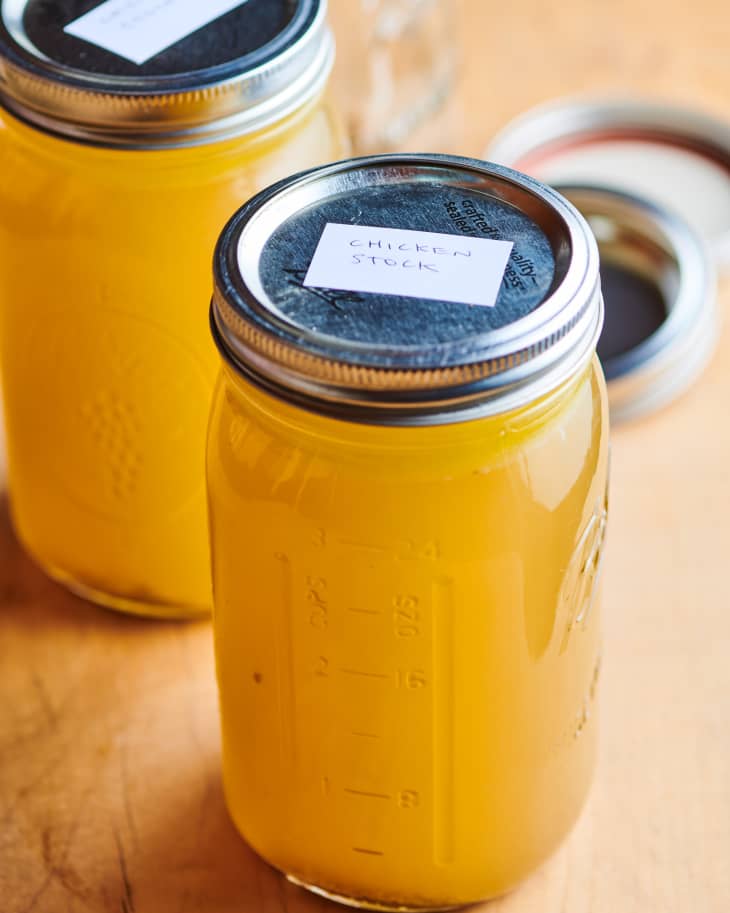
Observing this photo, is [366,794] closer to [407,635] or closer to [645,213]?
[407,635]

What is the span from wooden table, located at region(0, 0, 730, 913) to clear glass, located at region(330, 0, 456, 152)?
0.38m

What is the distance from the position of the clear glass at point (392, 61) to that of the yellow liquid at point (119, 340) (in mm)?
466

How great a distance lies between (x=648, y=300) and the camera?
3.47 ft

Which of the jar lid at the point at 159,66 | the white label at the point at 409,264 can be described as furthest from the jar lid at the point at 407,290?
the jar lid at the point at 159,66

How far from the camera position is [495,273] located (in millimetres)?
Result: 591

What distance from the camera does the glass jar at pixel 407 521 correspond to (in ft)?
1.83

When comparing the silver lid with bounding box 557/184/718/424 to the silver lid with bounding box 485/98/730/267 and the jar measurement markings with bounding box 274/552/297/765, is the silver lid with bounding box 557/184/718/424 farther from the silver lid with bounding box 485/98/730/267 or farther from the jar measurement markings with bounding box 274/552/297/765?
the jar measurement markings with bounding box 274/552/297/765

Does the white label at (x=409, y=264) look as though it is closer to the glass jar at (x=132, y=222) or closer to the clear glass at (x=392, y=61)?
the glass jar at (x=132, y=222)

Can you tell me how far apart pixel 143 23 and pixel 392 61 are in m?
0.59

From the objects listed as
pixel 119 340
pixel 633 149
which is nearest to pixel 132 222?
pixel 119 340

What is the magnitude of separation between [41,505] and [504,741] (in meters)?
0.37

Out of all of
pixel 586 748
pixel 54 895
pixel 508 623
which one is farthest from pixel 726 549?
pixel 54 895

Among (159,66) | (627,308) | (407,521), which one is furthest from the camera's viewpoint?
(627,308)

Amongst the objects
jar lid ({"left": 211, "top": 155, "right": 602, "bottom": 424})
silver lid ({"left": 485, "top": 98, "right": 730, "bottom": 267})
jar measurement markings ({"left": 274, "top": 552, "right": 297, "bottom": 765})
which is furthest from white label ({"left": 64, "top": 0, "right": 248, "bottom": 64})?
silver lid ({"left": 485, "top": 98, "right": 730, "bottom": 267})
